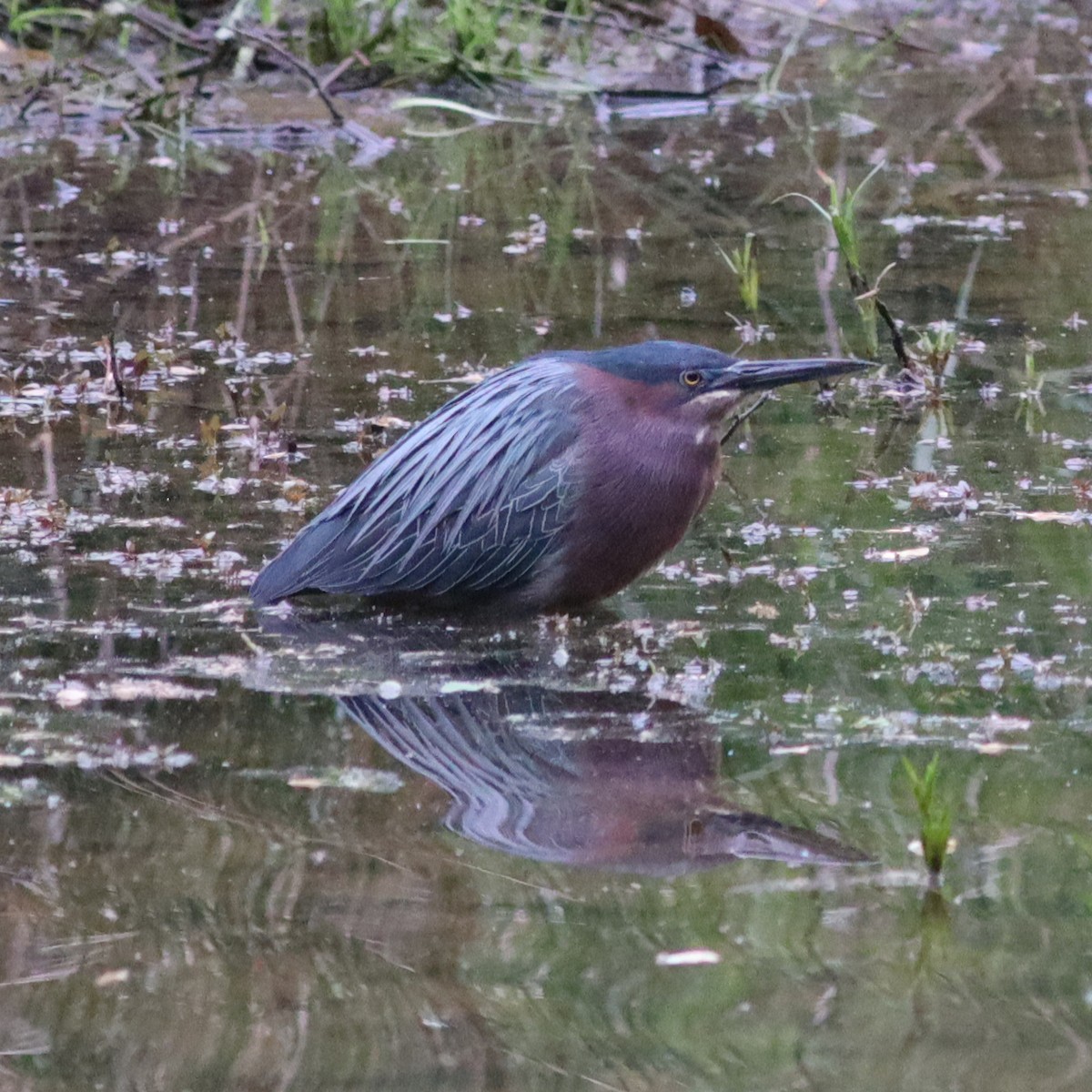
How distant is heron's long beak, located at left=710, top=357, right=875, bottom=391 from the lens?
4.62 m

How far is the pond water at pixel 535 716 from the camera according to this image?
283 cm

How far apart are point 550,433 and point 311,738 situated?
1.10 metres

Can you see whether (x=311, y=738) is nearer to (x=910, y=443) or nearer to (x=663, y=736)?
(x=663, y=736)

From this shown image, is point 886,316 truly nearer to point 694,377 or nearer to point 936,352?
point 936,352

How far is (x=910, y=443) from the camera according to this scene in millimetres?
5801

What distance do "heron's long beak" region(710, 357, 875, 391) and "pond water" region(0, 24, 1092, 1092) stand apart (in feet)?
1.51

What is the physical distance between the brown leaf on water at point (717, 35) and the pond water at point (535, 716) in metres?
4.30

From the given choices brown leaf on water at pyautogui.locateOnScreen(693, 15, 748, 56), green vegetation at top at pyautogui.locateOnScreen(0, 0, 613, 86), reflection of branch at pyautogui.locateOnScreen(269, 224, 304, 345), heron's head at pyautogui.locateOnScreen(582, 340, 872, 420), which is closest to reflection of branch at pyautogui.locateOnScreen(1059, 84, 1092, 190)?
brown leaf on water at pyautogui.locateOnScreen(693, 15, 748, 56)

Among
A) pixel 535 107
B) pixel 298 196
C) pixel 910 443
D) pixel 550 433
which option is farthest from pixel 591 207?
pixel 550 433

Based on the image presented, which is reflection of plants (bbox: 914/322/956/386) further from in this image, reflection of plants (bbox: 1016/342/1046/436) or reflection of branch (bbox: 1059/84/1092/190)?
reflection of branch (bbox: 1059/84/1092/190)

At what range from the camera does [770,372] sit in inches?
182

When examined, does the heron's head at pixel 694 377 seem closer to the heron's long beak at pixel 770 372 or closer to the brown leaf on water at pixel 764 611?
the heron's long beak at pixel 770 372

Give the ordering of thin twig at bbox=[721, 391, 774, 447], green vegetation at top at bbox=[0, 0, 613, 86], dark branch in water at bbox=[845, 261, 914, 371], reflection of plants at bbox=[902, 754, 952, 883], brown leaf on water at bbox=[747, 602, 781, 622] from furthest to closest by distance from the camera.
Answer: green vegetation at top at bbox=[0, 0, 613, 86], dark branch in water at bbox=[845, 261, 914, 371], thin twig at bbox=[721, 391, 774, 447], brown leaf on water at bbox=[747, 602, 781, 622], reflection of plants at bbox=[902, 754, 952, 883]

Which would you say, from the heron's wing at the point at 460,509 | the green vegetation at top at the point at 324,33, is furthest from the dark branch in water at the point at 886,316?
the green vegetation at top at the point at 324,33
